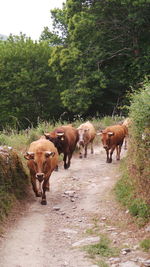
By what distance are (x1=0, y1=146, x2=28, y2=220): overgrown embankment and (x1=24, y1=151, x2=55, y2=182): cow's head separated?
455 mm

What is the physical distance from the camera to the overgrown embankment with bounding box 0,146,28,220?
27.2 ft

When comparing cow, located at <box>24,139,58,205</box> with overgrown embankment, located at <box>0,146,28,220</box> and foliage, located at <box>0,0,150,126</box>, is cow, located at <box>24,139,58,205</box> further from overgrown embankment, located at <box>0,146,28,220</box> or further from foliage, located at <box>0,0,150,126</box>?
foliage, located at <box>0,0,150,126</box>

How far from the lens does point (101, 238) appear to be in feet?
23.8

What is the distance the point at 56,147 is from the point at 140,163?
5.34 meters

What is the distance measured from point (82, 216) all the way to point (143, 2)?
721 inches

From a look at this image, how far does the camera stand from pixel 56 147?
43.1 ft

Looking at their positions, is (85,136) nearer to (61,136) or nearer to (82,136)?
(82,136)

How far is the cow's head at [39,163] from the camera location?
9.05 metres

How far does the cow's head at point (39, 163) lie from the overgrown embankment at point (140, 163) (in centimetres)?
204

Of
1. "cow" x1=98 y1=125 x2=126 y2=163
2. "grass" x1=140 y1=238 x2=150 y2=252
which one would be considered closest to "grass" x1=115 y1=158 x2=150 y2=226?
"grass" x1=140 y1=238 x2=150 y2=252

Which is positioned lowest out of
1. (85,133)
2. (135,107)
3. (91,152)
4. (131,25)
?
(91,152)

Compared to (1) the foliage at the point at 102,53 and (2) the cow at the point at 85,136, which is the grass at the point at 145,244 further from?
(1) the foliage at the point at 102,53

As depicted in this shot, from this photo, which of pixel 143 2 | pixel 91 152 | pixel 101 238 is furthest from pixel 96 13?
pixel 101 238

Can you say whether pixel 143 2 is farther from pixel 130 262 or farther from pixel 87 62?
pixel 130 262
